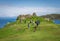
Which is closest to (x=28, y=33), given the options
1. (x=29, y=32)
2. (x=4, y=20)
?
(x=29, y=32)

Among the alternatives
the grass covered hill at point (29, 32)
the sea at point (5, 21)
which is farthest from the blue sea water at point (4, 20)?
the grass covered hill at point (29, 32)

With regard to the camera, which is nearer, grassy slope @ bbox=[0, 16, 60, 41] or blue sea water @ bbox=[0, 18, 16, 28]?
grassy slope @ bbox=[0, 16, 60, 41]

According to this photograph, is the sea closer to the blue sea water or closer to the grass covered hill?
the blue sea water

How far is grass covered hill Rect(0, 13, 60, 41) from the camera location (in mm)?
8688

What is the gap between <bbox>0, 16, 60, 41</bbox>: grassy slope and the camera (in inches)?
339

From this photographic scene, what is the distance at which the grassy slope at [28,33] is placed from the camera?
8.61 metres

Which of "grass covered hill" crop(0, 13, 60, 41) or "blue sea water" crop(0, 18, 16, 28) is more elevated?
"blue sea water" crop(0, 18, 16, 28)

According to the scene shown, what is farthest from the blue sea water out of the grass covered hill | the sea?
the grass covered hill

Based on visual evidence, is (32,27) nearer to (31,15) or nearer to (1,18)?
(31,15)

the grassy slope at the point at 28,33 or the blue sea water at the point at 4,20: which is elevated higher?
the blue sea water at the point at 4,20

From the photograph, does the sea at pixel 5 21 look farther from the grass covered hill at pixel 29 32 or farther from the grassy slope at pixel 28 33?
the grassy slope at pixel 28 33

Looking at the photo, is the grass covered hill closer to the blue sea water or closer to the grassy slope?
the grassy slope

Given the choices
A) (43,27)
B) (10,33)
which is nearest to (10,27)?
(10,33)

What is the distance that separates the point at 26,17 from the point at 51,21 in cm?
176
